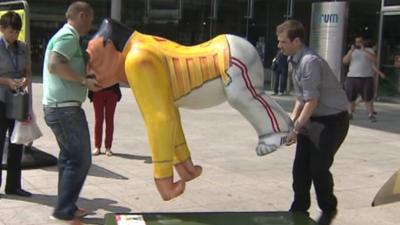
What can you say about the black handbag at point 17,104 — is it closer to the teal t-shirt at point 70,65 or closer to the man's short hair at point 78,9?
the teal t-shirt at point 70,65

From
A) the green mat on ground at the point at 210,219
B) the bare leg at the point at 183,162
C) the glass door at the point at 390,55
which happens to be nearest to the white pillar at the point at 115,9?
the glass door at the point at 390,55

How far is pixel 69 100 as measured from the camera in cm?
491

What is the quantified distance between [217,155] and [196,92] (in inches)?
190

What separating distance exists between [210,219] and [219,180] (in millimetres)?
3496

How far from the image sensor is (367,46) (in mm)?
13250

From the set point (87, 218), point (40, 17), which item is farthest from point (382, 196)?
point (40, 17)

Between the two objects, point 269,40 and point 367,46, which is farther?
point 269,40

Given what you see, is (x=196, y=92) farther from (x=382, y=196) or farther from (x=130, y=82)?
(x=382, y=196)

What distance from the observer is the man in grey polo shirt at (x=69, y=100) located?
477cm

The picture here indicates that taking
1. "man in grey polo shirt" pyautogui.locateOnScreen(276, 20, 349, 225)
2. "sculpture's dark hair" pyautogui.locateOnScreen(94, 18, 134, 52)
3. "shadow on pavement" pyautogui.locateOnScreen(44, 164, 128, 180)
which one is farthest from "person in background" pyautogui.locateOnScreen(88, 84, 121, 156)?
"sculpture's dark hair" pyautogui.locateOnScreen(94, 18, 134, 52)

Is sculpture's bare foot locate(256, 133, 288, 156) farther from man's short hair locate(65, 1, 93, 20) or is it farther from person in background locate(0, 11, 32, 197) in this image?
person in background locate(0, 11, 32, 197)

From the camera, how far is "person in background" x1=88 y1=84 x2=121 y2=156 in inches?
333

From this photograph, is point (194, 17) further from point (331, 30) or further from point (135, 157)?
point (135, 157)

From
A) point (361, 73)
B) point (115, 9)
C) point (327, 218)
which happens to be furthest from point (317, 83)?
point (115, 9)
